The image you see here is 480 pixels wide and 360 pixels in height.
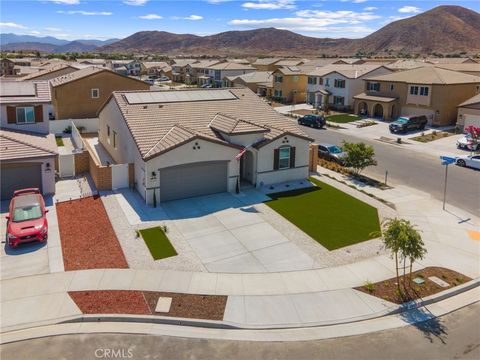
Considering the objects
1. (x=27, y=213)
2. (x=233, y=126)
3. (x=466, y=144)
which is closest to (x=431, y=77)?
(x=466, y=144)

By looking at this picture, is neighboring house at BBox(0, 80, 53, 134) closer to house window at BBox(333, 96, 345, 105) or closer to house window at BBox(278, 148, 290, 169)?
house window at BBox(278, 148, 290, 169)

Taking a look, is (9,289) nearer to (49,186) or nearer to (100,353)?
(100,353)

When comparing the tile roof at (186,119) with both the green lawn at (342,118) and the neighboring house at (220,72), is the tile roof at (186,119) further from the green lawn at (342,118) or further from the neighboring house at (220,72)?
the neighboring house at (220,72)

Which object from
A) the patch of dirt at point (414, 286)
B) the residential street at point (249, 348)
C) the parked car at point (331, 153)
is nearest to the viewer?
the residential street at point (249, 348)

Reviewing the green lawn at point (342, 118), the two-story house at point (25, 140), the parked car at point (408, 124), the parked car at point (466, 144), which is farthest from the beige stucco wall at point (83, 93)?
the parked car at point (466, 144)

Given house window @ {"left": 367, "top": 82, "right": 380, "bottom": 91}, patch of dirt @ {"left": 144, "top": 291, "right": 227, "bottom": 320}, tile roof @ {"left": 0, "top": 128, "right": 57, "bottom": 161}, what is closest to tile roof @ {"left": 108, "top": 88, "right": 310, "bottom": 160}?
tile roof @ {"left": 0, "top": 128, "right": 57, "bottom": 161}

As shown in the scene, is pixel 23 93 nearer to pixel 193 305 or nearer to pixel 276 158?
pixel 276 158
